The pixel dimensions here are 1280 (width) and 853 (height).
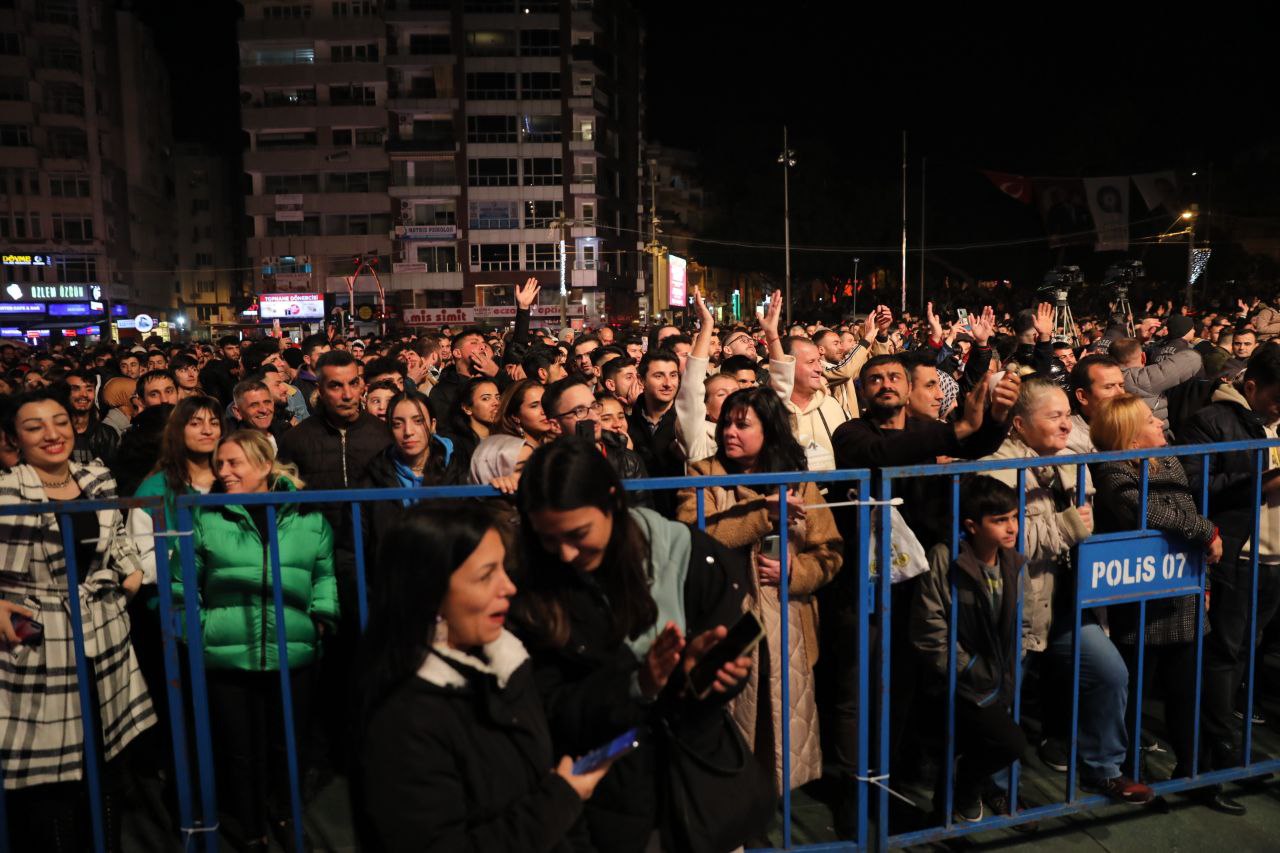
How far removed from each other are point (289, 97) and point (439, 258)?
46.5ft

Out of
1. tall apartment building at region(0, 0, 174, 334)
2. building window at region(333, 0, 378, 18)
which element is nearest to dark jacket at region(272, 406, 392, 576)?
tall apartment building at region(0, 0, 174, 334)

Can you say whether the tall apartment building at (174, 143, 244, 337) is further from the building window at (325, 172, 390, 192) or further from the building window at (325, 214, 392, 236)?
the building window at (325, 172, 390, 192)

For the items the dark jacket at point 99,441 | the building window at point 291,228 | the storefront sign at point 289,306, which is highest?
the building window at point 291,228

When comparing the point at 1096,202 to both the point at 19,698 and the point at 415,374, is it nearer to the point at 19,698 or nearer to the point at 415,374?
the point at 415,374

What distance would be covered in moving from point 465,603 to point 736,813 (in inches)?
37.5

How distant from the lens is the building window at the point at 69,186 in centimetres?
6344

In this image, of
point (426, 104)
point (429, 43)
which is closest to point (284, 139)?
point (426, 104)

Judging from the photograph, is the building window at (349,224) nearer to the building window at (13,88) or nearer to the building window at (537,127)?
the building window at (537,127)

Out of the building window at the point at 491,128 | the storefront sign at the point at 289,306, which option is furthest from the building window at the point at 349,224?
the storefront sign at the point at 289,306

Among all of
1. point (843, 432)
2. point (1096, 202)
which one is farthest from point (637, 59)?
point (843, 432)

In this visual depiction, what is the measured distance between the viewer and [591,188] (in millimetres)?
61656

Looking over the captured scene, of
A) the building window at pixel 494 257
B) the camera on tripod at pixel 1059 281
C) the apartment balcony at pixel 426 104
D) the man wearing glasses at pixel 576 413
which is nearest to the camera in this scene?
the man wearing glasses at pixel 576 413

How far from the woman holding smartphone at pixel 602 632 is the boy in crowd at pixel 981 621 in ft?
4.87

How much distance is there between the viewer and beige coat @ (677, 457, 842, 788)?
3.57 metres
